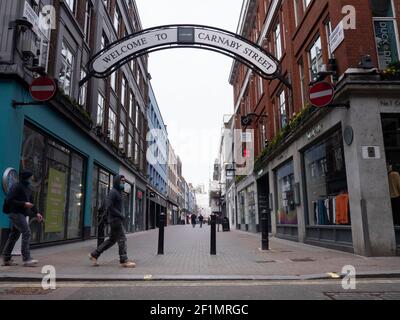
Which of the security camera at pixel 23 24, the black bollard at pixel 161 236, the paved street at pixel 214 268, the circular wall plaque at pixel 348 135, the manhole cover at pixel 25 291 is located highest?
the security camera at pixel 23 24

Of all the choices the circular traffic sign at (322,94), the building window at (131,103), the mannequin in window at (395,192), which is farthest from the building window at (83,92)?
the mannequin in window at (395,192)

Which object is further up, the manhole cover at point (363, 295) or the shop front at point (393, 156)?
the shop front at point (393, 156)

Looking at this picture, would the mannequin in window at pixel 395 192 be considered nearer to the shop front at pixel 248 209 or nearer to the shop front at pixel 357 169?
the shop front at pixel 357 169

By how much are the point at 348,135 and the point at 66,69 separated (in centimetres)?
1059

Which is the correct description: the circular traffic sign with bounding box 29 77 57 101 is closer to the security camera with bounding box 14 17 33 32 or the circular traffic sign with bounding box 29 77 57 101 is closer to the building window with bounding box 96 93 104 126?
the security camera with bounding box 14 17 33 32

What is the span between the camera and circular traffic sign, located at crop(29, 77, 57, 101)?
9508 millimetres

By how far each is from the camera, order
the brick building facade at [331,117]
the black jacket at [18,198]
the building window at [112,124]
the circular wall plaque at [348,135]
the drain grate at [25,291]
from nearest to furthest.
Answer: the drain grate at [25,291]
the black jacket at [18,198]
the brick building facade at [331,117]
the circular wall plaque at [348,135]
the building window at [112,124]

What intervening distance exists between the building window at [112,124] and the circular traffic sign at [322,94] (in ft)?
44.7

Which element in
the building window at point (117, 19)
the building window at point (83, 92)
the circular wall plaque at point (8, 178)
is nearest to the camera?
the circular wall plaque at point (8, 178)

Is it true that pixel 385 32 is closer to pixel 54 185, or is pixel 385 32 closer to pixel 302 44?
pixel 302 44

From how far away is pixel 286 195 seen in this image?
16.8m

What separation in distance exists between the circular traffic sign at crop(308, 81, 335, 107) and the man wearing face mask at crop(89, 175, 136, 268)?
5.65m

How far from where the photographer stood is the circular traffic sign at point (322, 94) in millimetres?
9672

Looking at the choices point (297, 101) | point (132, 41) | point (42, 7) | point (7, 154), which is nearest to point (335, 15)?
point (297, 101)
